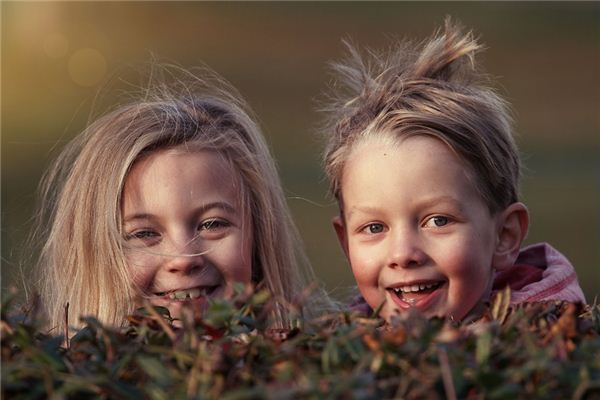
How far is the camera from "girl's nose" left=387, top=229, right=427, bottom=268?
110 inches

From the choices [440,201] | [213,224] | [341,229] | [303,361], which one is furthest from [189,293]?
[303,361]

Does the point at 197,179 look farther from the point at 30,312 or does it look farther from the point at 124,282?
the point at 30,312

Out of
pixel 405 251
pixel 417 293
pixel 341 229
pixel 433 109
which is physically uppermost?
pixel 433 109

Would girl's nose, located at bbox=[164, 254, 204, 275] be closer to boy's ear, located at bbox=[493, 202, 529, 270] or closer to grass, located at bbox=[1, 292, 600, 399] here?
boy's ear, located at bbox=[493, 202, 529, 270]

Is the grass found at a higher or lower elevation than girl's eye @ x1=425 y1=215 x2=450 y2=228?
lower

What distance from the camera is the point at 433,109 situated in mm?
3043

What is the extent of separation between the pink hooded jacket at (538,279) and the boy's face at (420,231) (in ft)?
0.43

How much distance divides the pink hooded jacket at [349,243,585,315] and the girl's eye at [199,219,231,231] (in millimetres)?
512

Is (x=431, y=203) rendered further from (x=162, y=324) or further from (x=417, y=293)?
(x=162, y=324)

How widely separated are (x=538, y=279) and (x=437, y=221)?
0.51m

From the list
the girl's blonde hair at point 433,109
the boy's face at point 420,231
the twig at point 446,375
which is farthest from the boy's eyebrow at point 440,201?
the twig at point 446,375

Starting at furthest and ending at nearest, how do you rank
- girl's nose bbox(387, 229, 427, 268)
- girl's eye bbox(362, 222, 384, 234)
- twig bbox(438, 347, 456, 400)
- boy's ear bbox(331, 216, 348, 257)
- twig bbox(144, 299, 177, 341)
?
boy's ear bbox(331, 216, 348, 257) < girl's eye bbox(362, 222, 384, 234) < girl's nose bbox(387, 229, 427, 268) < twig bbox(144, 299, 177, 341) < twig bbox(438, 347, 456, 400)

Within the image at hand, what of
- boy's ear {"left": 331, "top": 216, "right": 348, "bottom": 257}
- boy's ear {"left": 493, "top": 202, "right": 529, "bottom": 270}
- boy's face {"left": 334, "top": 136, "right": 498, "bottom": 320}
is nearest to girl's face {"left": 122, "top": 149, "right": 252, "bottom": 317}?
boy's ear {"left": 331, "top": 216, "right": 348, "bottom": 257}

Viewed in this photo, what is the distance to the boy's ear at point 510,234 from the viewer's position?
309 centimetres
